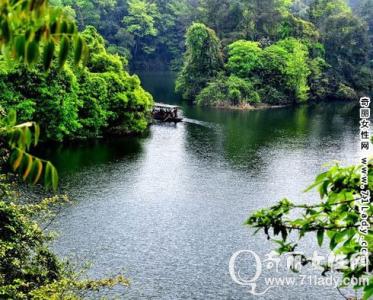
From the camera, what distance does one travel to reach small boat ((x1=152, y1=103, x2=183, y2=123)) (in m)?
49.2

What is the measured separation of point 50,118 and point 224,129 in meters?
15.3

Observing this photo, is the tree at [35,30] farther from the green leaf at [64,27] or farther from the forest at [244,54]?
the forest at [244,54]

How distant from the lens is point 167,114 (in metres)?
49.7

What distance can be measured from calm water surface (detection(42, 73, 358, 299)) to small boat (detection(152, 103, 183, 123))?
61.8 inches

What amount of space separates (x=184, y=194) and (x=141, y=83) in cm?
4941

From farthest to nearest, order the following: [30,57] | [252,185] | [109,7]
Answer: [109,7] → [252,185] → [30,57]

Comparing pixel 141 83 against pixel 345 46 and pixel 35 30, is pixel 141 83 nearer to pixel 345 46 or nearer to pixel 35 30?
pixel 345 46

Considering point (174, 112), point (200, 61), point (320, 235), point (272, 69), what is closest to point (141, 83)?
point (200, 61)

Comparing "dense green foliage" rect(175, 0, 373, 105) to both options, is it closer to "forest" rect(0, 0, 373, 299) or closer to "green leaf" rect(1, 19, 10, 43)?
"forest" rect(0, 0, 373, 299)

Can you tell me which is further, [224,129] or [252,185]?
[224,129]

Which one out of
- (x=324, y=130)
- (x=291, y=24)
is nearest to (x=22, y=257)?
(x=324, y=130)

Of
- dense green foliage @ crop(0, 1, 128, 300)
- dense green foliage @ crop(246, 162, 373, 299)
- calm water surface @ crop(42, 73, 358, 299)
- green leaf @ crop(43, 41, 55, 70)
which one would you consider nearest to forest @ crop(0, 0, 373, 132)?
calm water surface @ crop(42, 73, 358, 299)

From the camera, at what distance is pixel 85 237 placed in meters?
21.2

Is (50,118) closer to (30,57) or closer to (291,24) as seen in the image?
(30,57)
